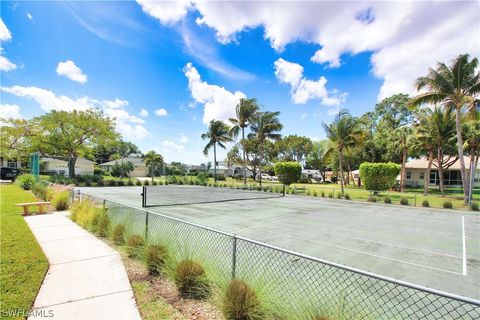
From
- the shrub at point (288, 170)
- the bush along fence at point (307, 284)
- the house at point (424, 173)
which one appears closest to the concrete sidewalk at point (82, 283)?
the bush along fence at point (307, 284)

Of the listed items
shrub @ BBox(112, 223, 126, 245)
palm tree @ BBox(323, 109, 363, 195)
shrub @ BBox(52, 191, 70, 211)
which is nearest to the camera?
shrub @ BBox(112, 223, 126, 245)

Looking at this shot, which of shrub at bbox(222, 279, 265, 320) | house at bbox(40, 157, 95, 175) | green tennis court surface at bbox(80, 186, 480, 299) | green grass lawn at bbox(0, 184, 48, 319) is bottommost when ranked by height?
green tennis court surface at bbox(80, 186, 480, 299)

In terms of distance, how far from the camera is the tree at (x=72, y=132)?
103ft

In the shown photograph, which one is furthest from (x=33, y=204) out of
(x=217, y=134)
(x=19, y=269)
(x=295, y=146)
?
(x=295, y=146)

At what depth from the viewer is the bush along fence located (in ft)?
10.8

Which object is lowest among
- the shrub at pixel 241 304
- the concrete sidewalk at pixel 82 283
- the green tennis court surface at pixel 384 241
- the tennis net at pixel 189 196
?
the green tennis court surface at pixel 384 241

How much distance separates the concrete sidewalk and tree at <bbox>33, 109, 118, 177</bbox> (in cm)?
2892

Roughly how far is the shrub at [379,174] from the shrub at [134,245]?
995 inches

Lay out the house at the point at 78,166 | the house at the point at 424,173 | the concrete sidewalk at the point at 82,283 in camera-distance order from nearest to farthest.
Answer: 1. the concrete sidewalk at the point at 82,283
2. the house at the point at 424,173
3. the house at the point at 78,166

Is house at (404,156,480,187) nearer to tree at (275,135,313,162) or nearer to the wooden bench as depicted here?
tree at (275,135,313,162)

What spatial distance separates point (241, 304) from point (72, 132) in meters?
36.4

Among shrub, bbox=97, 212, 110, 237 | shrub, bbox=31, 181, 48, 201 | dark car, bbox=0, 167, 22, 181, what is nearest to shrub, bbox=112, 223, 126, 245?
shrub, bbox=97, 212, 110, 237

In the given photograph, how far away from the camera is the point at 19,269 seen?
5.09 meters

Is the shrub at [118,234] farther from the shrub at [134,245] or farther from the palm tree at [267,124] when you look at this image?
the palm tree at [267,124]
